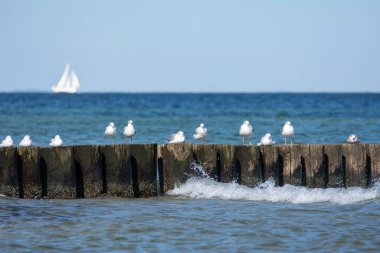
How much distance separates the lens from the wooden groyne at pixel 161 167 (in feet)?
45.7

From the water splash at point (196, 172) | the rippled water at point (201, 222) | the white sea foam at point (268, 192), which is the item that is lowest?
the rippled water at point (201, 222)

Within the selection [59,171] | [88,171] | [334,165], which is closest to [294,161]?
[334,165]

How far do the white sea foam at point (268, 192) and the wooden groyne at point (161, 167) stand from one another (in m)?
0.12

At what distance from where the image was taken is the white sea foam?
14.3m

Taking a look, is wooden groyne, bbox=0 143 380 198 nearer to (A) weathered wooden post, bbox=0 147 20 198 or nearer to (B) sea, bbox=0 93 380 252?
(A) weathered wooden post, bbox=0 147 20 198

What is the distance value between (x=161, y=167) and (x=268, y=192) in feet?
5.56

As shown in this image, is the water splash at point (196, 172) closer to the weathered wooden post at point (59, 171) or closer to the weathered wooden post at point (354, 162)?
the weathered wooden post at point (59, 171)

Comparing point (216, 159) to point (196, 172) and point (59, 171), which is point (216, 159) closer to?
point (196, 172)

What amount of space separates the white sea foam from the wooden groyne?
12 centimetres

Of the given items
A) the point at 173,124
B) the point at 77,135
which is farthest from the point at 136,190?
the point at 173,124

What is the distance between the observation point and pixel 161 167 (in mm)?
14555
